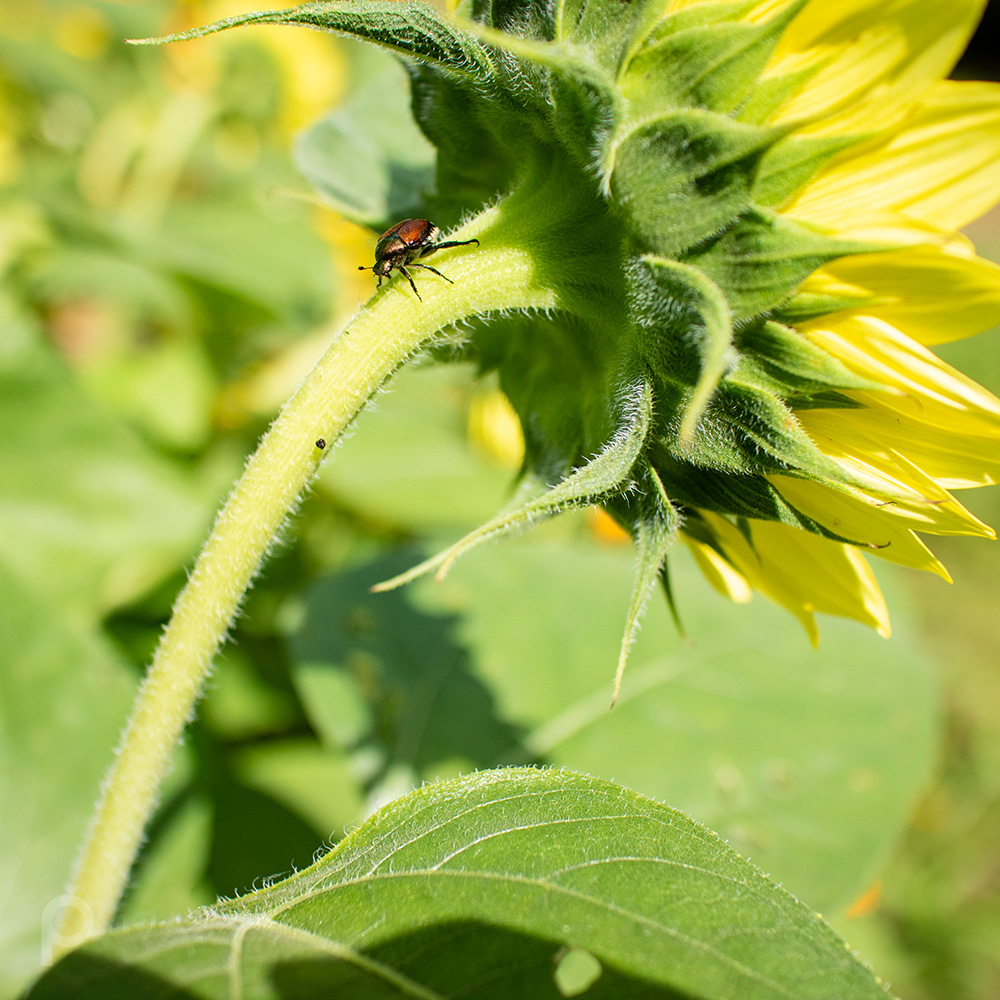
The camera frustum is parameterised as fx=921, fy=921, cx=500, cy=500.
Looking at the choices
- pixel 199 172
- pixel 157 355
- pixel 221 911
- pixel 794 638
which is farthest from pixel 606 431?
pixel 199 172

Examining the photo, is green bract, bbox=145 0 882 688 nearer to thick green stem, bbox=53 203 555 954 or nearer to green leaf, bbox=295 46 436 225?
thick green stem, bbox=53 203 555 954

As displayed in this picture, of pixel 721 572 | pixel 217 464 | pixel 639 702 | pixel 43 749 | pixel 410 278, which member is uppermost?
pixel 410 278

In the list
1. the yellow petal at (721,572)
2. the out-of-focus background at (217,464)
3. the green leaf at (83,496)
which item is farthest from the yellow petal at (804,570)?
the green leaf at (83,496)

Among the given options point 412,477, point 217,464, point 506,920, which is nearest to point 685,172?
point 506,920

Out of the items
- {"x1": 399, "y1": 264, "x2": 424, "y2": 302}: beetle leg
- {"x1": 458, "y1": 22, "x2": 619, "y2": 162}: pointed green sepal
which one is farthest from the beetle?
{"x1": 458, "y1": 22, "x2": 619, "y2": 162}: pointed green sepal

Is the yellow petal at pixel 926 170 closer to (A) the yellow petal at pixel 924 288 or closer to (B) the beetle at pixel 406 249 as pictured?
(A) the yellow petal at pixel 924 288

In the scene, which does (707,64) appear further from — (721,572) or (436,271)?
(721,572)

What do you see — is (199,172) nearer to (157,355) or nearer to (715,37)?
(157,355)
